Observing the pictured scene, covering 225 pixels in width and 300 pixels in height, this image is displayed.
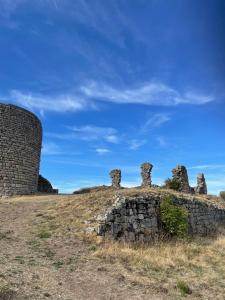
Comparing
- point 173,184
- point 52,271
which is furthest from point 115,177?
Result: point 52,271

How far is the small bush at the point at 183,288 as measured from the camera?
31.1ft

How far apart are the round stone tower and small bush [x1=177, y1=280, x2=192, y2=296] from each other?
16499 mm

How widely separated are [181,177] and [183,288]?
651 inches

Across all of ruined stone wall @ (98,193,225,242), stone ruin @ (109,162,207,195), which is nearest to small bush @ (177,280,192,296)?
ruined stone wall @ (98,193,225,242)

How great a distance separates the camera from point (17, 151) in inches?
995

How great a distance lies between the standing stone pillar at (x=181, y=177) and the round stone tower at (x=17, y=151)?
386 inches

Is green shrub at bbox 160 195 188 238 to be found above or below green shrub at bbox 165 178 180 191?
below

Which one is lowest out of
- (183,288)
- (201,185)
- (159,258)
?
(183,288)

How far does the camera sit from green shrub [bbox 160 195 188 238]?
49.8ft

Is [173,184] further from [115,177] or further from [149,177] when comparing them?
[115,177]

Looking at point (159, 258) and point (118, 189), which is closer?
point (159, 258)

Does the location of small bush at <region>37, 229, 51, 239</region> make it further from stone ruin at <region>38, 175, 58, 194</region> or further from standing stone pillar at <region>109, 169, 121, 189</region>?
stone ruin at <region>38, 175, 58, 194</region>

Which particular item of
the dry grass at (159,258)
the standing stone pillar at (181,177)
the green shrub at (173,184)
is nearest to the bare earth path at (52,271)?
the dry grass at (159,258)

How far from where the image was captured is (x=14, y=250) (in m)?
11.5
